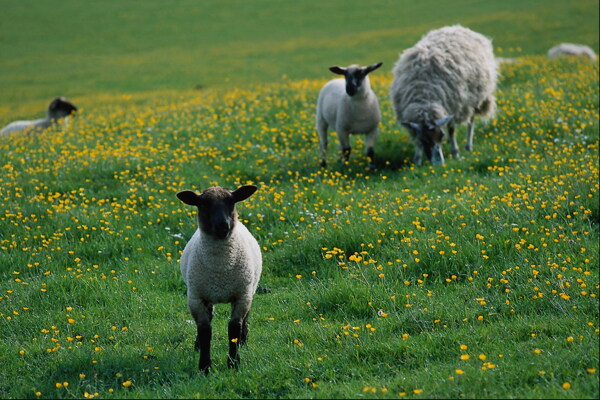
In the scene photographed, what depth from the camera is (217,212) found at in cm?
580

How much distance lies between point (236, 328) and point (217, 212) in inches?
45.2

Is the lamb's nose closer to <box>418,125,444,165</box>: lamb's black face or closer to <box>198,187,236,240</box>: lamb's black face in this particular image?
<box>198,187,236,240</box>: lamb's black face

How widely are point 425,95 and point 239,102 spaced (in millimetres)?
6301

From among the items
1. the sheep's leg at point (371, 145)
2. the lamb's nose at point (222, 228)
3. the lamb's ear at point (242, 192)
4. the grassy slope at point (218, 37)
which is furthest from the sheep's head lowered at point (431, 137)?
the grassy slope at point (218, 37)

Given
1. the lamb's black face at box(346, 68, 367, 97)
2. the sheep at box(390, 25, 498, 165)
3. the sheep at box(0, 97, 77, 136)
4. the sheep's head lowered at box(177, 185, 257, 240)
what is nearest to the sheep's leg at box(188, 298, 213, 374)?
the sheep's head lowered at box(177, 185, 257, 240)

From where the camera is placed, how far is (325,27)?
52.0 metres

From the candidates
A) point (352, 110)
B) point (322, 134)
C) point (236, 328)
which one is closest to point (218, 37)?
point (322, 134)

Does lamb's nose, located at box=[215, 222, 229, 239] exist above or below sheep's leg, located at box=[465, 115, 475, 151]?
above

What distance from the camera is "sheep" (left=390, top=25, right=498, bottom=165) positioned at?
42.7 ft

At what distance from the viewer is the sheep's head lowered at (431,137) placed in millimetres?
12797

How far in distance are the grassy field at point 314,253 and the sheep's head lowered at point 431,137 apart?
21.4 inches

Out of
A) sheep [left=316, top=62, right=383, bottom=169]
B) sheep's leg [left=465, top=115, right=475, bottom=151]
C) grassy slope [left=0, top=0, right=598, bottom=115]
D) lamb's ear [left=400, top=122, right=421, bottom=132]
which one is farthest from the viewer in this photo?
grassy slope [left=0, top=0, right=598, bottom=115]

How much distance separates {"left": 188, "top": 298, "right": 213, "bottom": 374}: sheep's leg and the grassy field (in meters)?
0.15

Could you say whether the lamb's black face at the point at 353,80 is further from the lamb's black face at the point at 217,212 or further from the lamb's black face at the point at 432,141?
the lamb's black face at the point at 217,212
